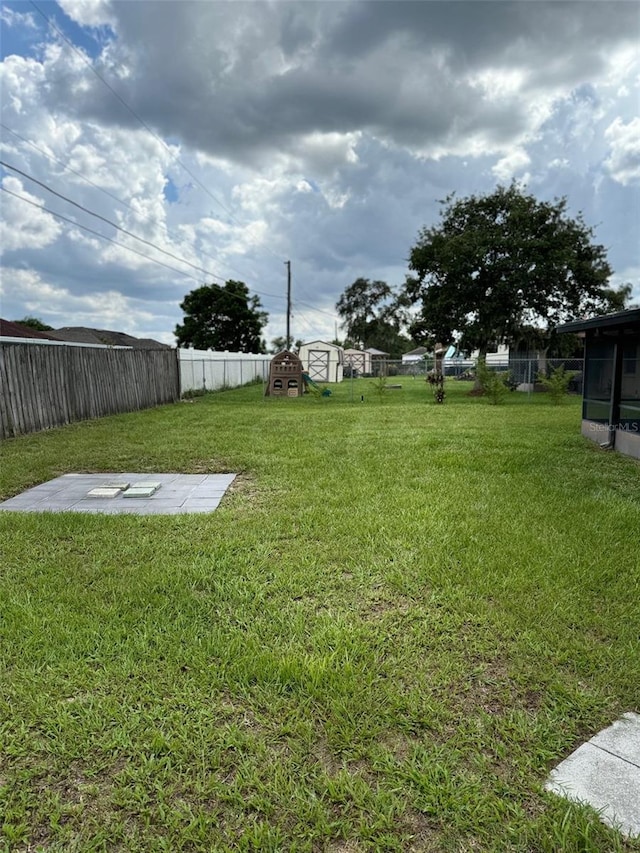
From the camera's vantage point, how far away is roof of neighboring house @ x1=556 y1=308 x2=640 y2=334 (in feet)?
18.9

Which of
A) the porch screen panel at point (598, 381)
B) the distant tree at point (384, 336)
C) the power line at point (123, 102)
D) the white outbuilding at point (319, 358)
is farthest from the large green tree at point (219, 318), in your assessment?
the porch screen panel at point (598, 381)

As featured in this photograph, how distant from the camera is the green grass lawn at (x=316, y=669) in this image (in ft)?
4.46

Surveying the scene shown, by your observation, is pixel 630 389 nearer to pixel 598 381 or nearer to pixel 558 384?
pixel 598 381

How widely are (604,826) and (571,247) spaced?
19.1 m

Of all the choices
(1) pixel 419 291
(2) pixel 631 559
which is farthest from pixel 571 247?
(2) pixel 631 559

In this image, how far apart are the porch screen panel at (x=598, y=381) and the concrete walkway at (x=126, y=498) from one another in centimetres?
575

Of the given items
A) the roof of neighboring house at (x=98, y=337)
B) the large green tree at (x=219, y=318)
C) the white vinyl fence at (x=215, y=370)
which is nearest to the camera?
the white vinyl fence at (x=215, y=370)

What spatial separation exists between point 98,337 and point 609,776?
2756 cm

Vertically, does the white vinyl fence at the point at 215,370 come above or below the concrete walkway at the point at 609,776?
above

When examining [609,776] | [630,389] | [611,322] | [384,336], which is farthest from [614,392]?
[384,336]

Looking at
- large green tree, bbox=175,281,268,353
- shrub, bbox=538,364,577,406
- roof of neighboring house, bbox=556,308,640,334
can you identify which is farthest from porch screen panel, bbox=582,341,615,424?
large green tree, bbox=175,281,268,353

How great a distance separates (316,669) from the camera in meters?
1.96

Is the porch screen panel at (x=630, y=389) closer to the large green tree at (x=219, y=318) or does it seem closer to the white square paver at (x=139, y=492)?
the white square paver at (x=139, y=492)

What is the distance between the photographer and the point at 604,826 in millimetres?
1329
